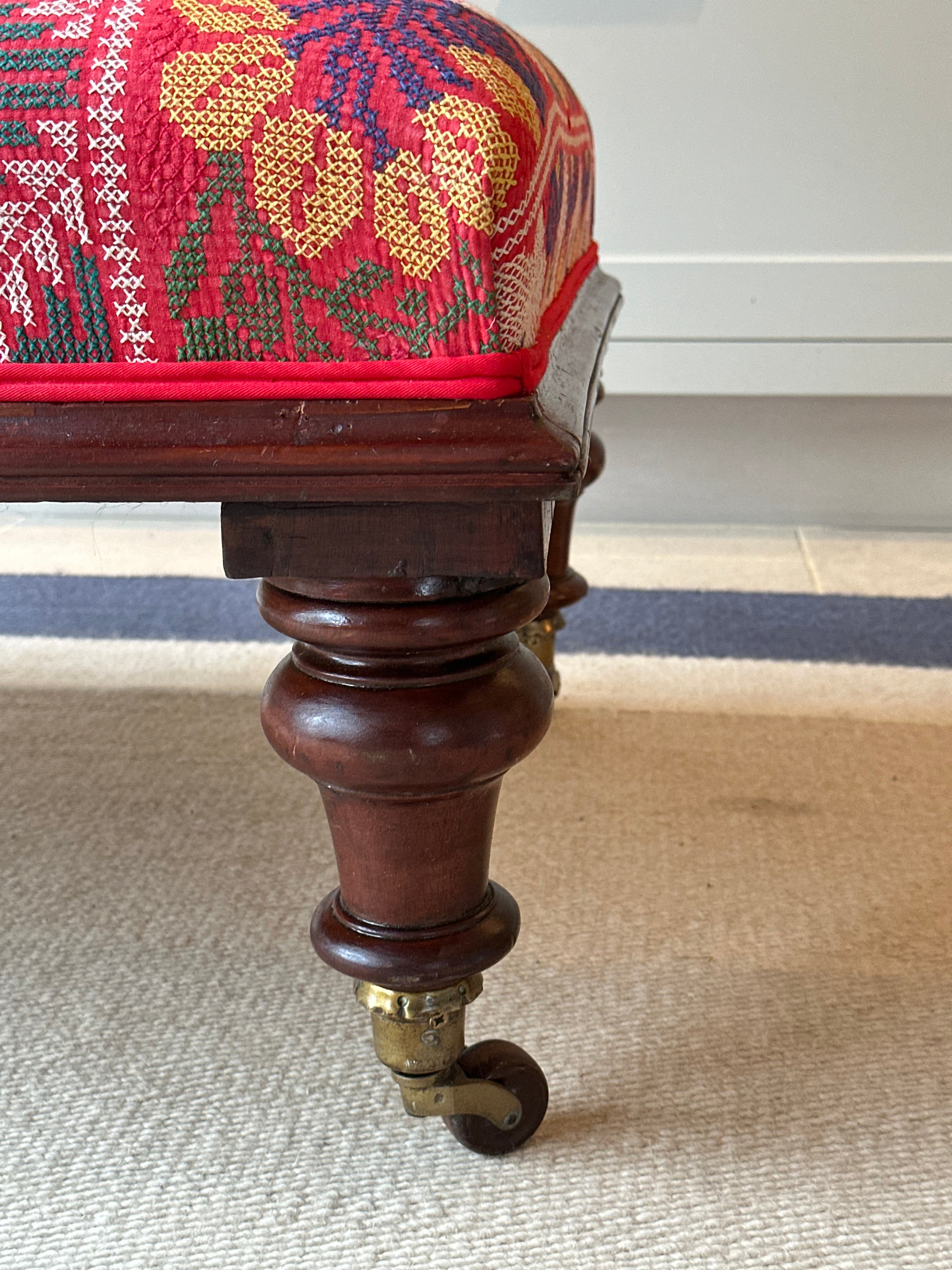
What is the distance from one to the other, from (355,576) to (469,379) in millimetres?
56

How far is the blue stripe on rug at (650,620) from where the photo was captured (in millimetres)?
884

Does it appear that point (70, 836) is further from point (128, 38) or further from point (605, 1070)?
point (128, 38)

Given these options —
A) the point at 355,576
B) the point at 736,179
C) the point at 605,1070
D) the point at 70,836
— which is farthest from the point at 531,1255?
the point at 736,179

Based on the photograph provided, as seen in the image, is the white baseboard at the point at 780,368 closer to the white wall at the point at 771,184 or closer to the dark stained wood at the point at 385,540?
the white wall at the point at 771,184

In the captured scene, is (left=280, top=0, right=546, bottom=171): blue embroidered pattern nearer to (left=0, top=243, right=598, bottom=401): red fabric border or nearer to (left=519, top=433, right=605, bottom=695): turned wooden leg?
(left=0, top=243, right=598, bottom=401): red fabric border

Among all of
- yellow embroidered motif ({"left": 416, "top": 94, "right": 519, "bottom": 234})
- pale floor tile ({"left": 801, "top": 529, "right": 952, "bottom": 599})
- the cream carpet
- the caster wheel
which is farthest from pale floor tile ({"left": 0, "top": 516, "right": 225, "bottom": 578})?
yellow embroidered motif ({"left": 416, "top": 94, "right": 519, "bottom": 234})

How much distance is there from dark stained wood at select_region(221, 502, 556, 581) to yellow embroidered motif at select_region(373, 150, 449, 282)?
0.06 meters

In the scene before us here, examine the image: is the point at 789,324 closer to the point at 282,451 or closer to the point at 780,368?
the point at 780,368

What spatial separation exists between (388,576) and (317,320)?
0.06 m

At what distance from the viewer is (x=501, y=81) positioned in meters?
0.29

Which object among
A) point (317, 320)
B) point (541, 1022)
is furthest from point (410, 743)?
point (541, 1022)

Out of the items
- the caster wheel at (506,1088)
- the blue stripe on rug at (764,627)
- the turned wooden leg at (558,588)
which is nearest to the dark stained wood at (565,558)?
the turned wooden leg at (558,588)

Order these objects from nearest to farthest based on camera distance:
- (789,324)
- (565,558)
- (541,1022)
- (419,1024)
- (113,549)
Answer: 1. (419,1024)
2. (541,1022)
3. (565,558)
4. (789,324)
5. (113,549)

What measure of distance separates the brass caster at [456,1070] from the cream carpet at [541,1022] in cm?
2
